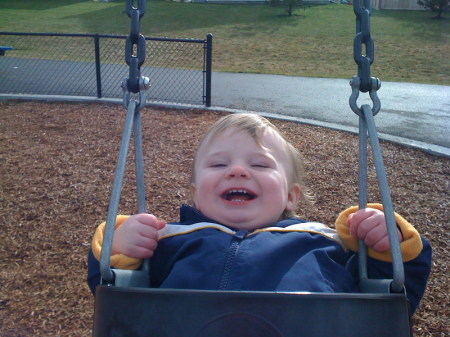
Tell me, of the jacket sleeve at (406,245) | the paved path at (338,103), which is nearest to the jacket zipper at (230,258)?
the jacket sleeve at (406,245)

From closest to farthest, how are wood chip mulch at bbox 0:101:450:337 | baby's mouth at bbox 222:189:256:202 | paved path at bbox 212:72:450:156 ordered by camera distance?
baby's mouth at bbox 222:189:256:202
wood chip mulch at bbox 0:101:450:337
paved path at bbox 212:72:450:156

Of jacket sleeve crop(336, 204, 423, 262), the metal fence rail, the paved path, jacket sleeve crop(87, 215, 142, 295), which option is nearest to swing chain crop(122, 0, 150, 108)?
jacket sleeve crop(87, 215, 142, 295)

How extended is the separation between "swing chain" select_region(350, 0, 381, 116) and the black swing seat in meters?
0.66

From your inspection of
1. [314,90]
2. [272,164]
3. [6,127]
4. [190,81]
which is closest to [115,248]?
[272,164]

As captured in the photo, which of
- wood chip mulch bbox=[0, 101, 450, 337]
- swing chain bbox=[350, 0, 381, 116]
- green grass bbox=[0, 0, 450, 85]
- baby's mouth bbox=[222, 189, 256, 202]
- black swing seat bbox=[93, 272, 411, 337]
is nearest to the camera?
black swing seat bbox=[93, 272, 411, 337]

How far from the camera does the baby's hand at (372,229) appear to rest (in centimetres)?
167

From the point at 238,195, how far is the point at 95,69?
10.3 m

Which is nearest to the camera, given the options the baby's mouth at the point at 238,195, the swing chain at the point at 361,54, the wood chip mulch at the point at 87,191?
the swing chain at the point at 361,54

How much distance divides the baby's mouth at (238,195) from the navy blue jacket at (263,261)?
0.10 m

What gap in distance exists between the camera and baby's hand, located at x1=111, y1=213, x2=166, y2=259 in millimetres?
1772

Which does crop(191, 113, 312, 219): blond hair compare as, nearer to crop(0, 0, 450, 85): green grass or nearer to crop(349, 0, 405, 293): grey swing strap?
crop(349, 0, 405, 293): grey swing strap

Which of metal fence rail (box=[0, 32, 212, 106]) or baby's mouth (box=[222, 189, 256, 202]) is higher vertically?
baby's mouth (box=[222, 189, 256, 202])

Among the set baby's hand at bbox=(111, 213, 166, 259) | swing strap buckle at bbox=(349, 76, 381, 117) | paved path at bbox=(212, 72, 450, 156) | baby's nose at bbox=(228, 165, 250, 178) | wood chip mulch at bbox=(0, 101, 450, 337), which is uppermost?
swing strap buckle at bbox=(349, 76, 381, 117)

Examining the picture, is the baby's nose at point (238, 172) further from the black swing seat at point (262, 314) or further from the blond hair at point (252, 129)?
the black swing seat at point (262, 314)
